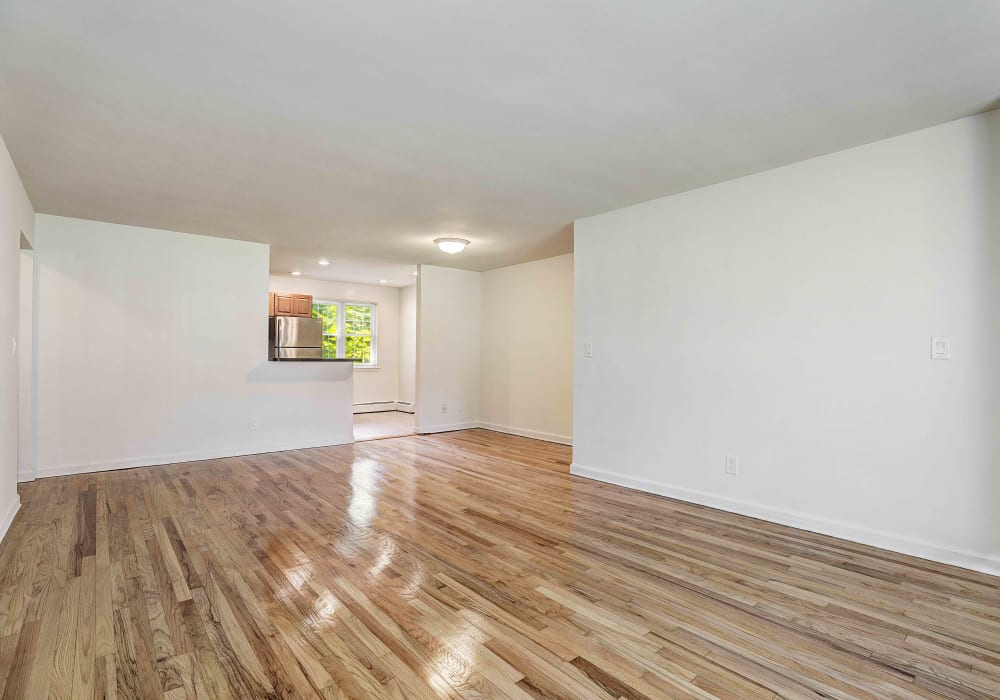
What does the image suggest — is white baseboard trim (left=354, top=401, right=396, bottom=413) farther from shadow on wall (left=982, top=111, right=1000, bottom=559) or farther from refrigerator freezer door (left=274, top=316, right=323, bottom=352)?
shadow on wall (left=982, top=111, right=1000, bottom=559)

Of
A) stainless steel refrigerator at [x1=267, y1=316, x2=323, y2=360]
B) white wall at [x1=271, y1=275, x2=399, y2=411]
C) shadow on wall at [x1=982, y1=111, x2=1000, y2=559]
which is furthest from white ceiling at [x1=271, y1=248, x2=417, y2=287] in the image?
shadow on wall at [x1=982, y1=111, x2=1000, y2=559]

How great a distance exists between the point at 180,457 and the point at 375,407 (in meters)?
4.52

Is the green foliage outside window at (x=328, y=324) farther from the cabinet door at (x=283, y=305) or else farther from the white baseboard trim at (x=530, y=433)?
the white baseboard trim at (x=530, y=433)

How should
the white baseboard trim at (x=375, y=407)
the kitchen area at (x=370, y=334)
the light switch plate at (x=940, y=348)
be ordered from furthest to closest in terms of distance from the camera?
the white baseboard trim at (x=375, y=407) → the kitchen area at (x=370, y=334) → the light switch plate at (x=940, y=348)

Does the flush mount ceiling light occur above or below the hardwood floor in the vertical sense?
above

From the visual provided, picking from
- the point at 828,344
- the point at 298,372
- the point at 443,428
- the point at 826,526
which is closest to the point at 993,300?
the point at 828,344

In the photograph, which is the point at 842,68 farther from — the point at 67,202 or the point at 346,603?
the point at 67,202

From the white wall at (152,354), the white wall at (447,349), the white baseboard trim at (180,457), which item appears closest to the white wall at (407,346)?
the white wall at (447,349)

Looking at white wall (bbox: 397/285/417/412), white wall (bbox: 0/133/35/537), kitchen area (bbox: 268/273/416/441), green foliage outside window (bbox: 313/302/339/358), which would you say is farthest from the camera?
white wall (bbox: 397/285/417/412)

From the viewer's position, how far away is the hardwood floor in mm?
1788

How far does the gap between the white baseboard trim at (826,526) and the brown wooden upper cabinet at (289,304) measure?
5854 mm

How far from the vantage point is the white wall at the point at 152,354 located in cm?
481

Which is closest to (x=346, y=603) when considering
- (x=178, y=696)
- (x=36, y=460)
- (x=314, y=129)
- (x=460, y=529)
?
(x=178, y=696)

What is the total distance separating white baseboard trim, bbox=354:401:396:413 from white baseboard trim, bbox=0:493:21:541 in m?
5.76
